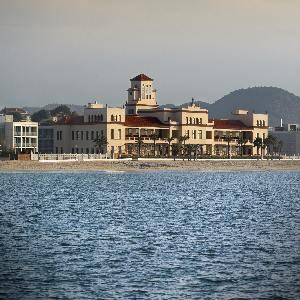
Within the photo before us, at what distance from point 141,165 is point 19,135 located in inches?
1200

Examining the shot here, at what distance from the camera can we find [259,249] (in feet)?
170

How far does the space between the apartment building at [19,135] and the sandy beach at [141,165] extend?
24465mm

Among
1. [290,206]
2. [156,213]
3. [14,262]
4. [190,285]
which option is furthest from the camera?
[290,206]

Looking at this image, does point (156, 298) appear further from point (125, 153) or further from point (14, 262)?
point (125, 153)

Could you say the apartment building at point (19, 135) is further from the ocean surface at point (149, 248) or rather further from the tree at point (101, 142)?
the ocean surface at point (149, 248)

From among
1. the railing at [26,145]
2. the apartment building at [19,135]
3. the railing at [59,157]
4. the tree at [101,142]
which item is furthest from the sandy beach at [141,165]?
the railing at [26,145]

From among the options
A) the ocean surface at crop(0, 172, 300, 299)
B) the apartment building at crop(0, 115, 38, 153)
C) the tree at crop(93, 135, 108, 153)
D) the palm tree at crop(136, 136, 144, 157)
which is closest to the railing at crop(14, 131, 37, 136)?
the apartment building at crop(0, 115, 38, 153)

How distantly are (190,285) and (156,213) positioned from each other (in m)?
36.9

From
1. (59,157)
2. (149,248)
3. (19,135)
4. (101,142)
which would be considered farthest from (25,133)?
(149,248)

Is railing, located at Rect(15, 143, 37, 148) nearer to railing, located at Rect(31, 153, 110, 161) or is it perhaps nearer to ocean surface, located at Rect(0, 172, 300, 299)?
railing, located at Rect(31, 153, 110, 161)

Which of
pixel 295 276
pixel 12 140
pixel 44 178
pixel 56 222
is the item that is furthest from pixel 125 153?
pixel 295 276

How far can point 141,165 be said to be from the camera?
17675cm

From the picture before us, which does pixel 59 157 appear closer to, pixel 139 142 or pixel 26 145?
pixel 26 145

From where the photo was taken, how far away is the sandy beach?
541 ft
